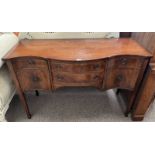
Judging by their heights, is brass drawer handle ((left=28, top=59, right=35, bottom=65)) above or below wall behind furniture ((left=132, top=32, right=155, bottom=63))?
below

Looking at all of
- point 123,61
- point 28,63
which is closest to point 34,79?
point 28,63

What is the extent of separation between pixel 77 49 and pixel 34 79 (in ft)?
1.32

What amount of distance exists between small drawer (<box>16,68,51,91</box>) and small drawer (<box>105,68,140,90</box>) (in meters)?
0.47

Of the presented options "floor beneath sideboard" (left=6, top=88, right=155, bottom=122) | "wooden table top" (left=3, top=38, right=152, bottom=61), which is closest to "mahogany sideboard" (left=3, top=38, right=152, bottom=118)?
"wooden table top" (left=3, top=38, right=152, bottom=61)

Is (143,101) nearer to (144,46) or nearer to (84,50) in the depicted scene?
(144,46)

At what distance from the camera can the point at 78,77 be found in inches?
40.6

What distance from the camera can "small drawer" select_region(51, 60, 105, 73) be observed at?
0.96 metres

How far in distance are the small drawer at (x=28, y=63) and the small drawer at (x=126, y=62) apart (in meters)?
0.48

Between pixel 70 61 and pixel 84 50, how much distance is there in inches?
6.9

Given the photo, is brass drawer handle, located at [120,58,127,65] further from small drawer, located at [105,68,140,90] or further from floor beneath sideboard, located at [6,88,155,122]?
floor beneath sideboard, located at [6,88,155,122]

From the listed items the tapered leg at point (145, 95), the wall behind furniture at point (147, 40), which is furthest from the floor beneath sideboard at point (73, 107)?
the wall behind furniture at point (147, 40)

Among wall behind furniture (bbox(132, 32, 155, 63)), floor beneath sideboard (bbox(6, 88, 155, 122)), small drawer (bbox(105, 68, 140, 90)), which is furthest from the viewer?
floor beneath sideboard (bbox(6, 88, 155, 122))

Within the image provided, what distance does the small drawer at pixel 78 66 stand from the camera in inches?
37.6

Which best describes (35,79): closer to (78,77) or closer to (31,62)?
(31,62)
